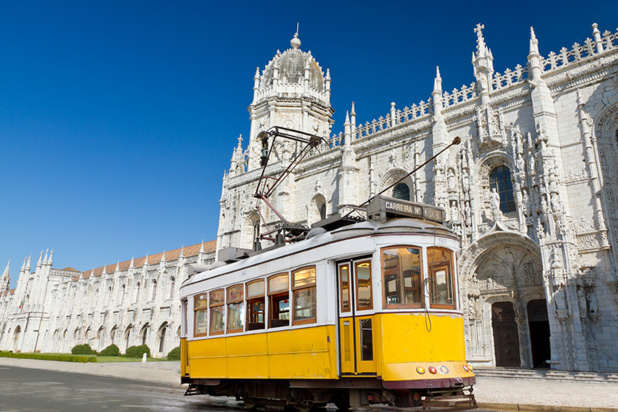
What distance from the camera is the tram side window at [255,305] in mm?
9659

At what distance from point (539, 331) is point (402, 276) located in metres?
15.0

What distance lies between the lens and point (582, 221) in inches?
727

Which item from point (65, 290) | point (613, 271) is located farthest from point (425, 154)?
point (65, 290)

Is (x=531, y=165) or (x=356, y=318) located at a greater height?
(x=531, y=165)

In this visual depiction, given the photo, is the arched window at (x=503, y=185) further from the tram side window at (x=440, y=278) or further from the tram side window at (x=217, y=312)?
the tram side window at (x=217, y=312)

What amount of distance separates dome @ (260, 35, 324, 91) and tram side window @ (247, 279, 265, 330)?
28093 mm

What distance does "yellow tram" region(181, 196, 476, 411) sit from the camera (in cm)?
748

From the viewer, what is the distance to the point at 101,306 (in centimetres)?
5347

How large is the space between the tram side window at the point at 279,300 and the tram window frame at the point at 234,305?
104 cm

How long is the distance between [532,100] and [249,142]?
69.7 feet

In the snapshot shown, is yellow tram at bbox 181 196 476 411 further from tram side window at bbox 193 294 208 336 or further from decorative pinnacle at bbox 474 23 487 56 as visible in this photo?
decorative pinnacle at bbox 474 23 487 56

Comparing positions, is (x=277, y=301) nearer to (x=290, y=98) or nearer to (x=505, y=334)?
(x=505, y=334)

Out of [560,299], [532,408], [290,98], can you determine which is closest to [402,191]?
[560,299]

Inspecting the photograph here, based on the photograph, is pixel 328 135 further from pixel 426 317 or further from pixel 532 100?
pixel 426 317
